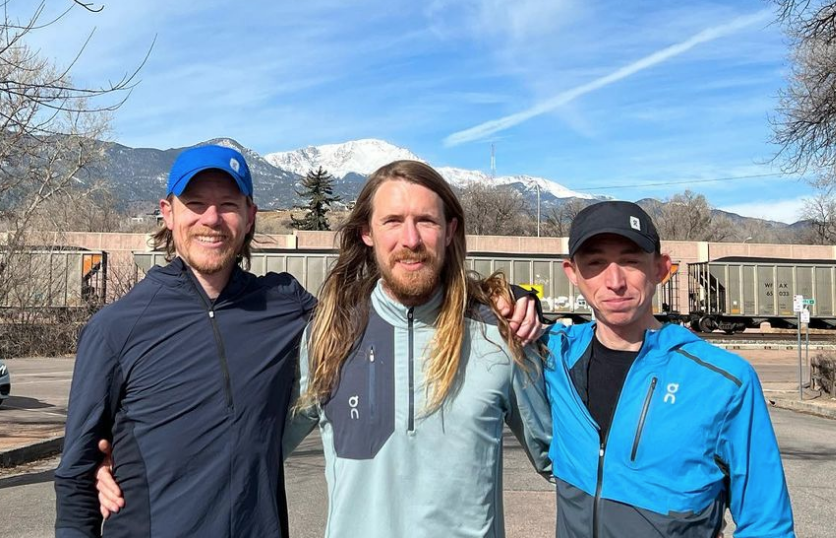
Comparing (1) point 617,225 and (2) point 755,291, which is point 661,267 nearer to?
(1) point 617,225

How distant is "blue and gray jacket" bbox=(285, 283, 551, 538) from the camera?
233 cm

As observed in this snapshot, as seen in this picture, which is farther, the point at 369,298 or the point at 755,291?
the point at 755,291

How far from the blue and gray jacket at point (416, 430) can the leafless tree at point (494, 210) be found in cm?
6634

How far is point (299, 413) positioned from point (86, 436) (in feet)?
2.39

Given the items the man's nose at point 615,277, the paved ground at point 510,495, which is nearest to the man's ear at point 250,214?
the man's nose at point 615,277

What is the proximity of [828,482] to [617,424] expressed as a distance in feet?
22.4

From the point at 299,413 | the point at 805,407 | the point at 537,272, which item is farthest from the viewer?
the point at 537,272

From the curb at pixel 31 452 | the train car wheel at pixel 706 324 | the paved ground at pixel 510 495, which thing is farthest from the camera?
the train car wheel at pixel 706 324

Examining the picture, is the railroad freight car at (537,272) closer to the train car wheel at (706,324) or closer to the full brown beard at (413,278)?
the train car wheel at (706,324)

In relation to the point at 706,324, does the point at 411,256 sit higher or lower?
higher

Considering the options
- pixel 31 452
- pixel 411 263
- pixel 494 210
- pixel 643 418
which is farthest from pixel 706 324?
pixel 494 210

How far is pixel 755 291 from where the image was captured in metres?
33.3

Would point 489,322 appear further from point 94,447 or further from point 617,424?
point 94,447

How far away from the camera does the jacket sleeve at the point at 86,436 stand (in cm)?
231
